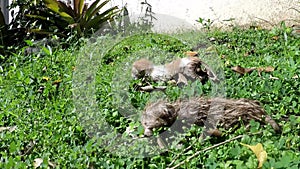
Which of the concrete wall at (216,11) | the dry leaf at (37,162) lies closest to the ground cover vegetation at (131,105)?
the dry leaf at (37,162)

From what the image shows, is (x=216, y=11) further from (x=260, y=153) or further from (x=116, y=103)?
(x=260, y=153)

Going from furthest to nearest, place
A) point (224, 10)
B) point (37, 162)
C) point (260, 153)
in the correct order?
point (224, 10)
point (37, 162)
point (260, 153)

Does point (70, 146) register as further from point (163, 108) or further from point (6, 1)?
point (6, 1)

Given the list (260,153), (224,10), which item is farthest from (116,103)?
(224,10)

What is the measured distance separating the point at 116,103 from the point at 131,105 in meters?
0.09

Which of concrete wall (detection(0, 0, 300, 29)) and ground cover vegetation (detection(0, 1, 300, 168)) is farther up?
concrete wall (detection(0, 0, 300, 29))

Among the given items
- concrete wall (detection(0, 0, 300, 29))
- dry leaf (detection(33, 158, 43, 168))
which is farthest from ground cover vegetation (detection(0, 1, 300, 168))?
concrete wall (detection(0, 0, 300, 29))

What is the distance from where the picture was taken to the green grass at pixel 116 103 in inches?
77.9

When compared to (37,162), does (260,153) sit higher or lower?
higher

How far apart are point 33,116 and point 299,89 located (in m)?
1.23

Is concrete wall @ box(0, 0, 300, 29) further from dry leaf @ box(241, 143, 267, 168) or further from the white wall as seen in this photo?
dry leaf @ box(241, 143, 267, 168)

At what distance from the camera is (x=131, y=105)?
8.61 ft

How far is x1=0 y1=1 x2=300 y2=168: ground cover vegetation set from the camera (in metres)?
1.96

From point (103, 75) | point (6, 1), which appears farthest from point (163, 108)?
point (6, 1)
